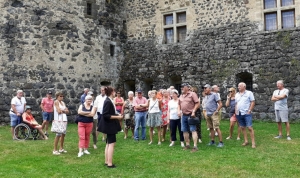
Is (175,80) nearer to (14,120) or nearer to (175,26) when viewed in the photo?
(175,26)

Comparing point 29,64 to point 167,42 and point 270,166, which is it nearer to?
point 167,42

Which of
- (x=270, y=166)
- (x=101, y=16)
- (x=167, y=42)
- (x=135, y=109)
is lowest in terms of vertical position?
(x=270, y=166)

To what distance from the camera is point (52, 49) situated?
14797 millimetres

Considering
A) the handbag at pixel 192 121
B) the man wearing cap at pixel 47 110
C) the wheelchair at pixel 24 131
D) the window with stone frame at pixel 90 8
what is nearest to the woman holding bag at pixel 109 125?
the handbag at pixel 192 121

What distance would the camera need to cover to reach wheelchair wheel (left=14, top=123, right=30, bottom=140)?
33.3 ft

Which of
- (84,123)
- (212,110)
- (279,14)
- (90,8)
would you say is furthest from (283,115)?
(90,8)

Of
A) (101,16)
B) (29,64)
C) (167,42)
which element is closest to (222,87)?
(167,42)

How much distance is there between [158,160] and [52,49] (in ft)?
31.1

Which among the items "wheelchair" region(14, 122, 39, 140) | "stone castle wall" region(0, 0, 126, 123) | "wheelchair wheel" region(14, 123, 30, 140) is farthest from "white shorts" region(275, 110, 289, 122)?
"stone castle wall" region(0, 0, 126, 123)

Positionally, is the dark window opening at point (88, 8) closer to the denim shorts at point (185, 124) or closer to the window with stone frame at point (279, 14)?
the window with stone frame at point (279, 14)

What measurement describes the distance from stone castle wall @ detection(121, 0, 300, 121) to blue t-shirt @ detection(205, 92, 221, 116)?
598 cm

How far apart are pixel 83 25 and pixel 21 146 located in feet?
27.3

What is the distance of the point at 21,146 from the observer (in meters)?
9.05

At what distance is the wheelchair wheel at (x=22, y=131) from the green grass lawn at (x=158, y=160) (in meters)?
0.62
